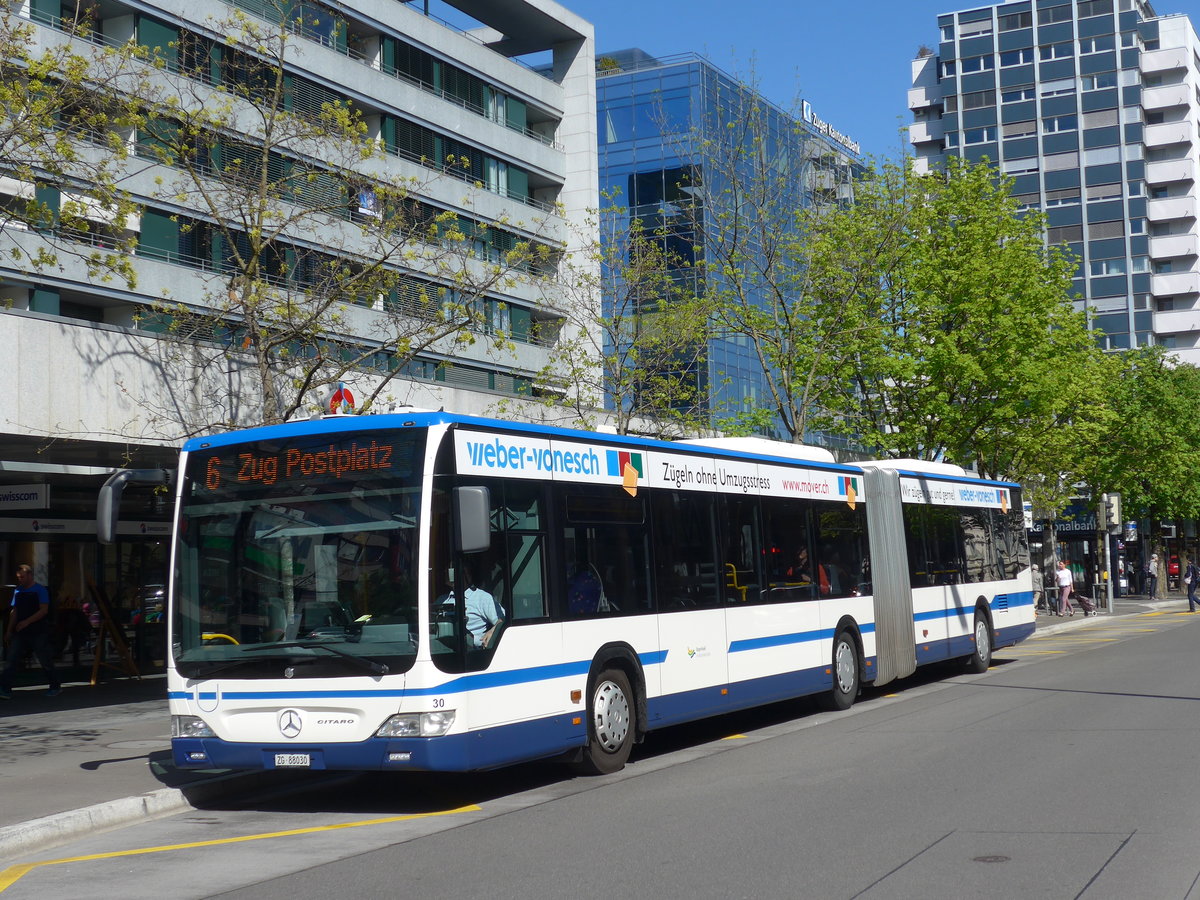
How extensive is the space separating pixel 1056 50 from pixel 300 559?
92566mm

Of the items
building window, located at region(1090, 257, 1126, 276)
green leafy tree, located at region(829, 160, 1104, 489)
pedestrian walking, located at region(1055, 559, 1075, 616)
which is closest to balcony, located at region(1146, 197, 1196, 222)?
building window, located at region(1090, 257, 1126, 276)

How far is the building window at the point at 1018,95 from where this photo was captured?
93062 millimetres

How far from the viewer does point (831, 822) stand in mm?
8820

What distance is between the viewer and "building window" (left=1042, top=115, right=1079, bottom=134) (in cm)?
9144

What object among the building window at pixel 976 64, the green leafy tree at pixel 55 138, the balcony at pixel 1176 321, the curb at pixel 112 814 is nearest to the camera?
the curb at pixel 112 814

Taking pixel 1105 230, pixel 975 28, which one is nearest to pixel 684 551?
pixel 1105 230

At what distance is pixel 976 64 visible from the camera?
95.5 metres

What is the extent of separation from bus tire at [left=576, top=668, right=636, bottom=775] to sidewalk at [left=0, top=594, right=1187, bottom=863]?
271cm

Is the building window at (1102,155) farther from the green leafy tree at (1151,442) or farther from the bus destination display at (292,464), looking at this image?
the bus destination display at (292,464)

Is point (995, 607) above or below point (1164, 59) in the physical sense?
below

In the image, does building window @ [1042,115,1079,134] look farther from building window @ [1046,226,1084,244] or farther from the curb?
the curb

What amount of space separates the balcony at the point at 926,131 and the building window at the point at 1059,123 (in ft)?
28.2

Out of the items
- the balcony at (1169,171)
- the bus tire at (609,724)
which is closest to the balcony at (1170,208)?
the balcony at (1169,171)

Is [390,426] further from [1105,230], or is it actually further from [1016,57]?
[1016,57]
